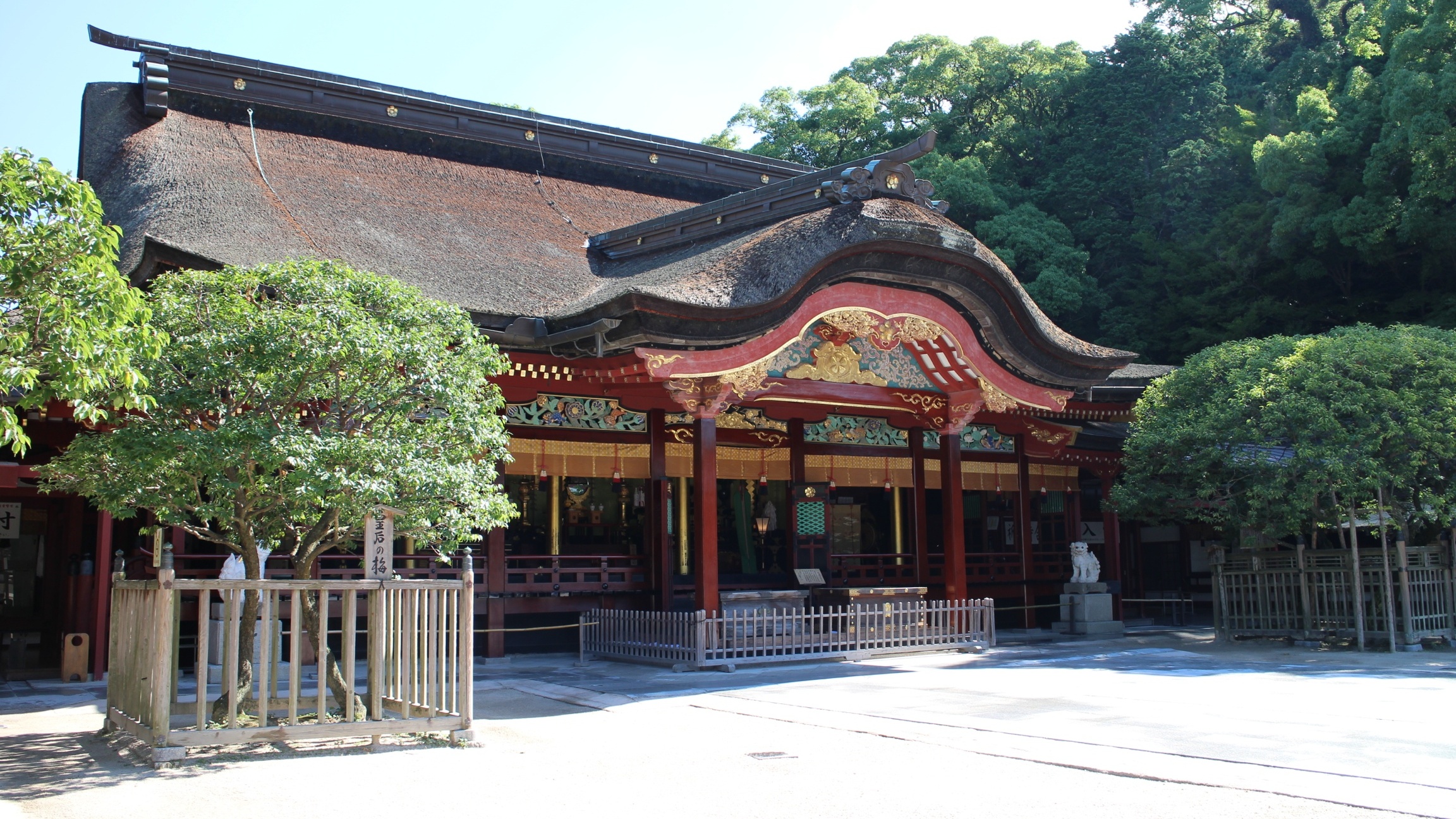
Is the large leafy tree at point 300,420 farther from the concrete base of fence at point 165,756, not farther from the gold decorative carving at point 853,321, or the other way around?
the gold decorative carving at point 853,321

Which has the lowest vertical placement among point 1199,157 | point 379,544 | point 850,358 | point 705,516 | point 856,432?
point 379,544

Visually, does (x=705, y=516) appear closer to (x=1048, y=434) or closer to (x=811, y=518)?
(x=811, y=518)

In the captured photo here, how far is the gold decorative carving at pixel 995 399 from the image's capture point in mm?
16734

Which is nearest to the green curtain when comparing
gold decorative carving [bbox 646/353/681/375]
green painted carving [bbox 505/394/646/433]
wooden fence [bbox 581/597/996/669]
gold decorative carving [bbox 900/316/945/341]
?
wooden fence [bbox 581/597/996/669]

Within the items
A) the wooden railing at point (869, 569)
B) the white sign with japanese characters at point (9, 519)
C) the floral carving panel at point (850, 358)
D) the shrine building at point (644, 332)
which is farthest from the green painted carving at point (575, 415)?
the white sign with japanese characters at point (9, 519)

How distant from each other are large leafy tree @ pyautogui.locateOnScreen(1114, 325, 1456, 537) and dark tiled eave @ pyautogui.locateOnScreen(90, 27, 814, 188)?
11.0 m

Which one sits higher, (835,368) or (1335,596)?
(835,368)

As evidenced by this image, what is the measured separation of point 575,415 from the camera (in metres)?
16.4

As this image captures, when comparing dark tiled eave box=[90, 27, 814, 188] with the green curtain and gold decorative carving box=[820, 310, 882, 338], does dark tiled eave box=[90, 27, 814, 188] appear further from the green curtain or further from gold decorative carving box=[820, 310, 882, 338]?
gold decorative carving box=[820, 310, 882, 338]

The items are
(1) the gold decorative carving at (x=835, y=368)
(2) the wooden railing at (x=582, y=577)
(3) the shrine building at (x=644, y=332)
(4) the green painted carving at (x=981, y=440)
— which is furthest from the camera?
(4) the green painted carving at (x=981, y=440)

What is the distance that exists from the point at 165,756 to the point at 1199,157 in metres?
31.4

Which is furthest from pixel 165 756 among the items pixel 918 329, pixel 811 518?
pixel 811 518

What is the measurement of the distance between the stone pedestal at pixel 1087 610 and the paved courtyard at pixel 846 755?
21.0ft

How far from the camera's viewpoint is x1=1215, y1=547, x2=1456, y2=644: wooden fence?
48.9ft
